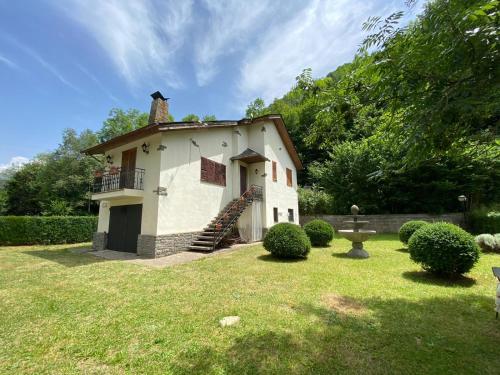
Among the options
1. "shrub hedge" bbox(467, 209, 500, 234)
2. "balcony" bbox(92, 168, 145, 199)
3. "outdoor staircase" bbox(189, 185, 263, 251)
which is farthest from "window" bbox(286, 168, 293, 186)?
"shrub hedge" bbox(467, 209, 500, 234)

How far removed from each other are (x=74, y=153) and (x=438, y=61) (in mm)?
30837

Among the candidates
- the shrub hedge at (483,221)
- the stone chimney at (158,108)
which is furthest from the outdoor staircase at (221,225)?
the shrub hedge at (483,221)

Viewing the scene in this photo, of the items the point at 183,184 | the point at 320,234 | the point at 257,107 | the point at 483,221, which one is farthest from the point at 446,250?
the point at 257,107

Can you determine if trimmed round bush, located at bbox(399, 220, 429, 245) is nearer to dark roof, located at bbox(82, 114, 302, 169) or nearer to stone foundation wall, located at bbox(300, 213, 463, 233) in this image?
stone foundation wall, located at bbox(300, 213, 463, 233)

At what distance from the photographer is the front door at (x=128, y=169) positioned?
1010 cm

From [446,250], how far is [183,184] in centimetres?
960

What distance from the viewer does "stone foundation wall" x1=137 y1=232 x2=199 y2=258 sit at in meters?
9.13

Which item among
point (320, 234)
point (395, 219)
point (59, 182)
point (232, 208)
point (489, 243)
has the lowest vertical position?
point (489, 243)

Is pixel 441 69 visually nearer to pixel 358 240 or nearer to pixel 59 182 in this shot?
pixel 358 240

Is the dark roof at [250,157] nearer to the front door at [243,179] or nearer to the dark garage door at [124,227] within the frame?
the front door at [243,179]

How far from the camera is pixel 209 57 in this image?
11.4 m

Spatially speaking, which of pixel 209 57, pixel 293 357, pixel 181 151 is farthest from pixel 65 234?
pixel 293 357

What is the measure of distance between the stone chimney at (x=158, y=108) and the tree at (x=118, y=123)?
20.9 meters

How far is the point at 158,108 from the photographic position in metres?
12.6
